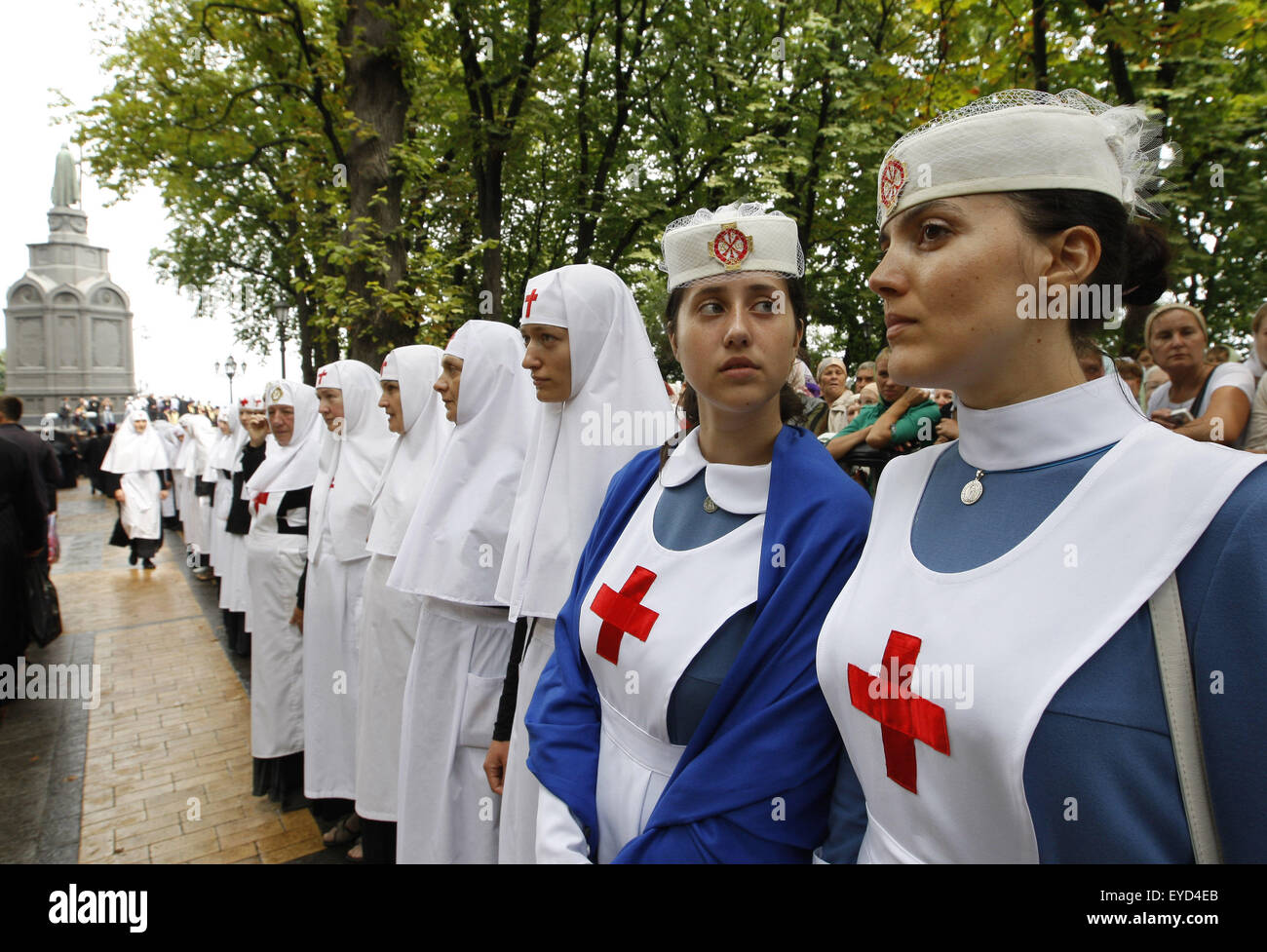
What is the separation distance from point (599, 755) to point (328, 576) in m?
3.06

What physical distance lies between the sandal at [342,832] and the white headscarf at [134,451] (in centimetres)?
1021

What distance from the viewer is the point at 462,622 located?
3.16 meters

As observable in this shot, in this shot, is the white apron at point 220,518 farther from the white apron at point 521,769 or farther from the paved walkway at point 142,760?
the white apron at point 521,769

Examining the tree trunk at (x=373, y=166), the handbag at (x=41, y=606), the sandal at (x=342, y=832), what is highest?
the tree trunk at (x=373, y=166)

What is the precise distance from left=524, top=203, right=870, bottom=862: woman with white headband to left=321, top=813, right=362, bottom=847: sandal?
295 cm

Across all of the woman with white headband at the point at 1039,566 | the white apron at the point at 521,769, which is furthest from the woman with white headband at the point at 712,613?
the white apron at the point at 521,769

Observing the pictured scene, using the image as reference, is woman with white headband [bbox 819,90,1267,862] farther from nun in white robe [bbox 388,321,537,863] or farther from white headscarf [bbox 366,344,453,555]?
white headscarf [bbox 366,344,453,555]

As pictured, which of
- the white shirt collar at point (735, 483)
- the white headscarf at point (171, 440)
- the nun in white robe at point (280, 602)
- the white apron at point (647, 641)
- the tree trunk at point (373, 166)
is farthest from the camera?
the white headscarf at point (171, 440)

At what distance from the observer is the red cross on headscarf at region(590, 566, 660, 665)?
1.70 meters

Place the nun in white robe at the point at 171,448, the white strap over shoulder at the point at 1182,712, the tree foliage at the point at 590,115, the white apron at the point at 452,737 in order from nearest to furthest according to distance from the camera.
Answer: the white strap over shoulder at the point at 1182,712, the white apron at the point at 452,737, the tree foliage at the point at 590,115, the nun in white robe at the point at 171,448

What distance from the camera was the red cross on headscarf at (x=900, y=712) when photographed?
114 centimetres

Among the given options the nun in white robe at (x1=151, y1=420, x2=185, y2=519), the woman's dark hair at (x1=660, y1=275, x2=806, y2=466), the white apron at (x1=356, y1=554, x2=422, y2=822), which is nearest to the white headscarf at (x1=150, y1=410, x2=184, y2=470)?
the nun in white robe at (x1=151, y1=420, x2=185, y2=519)
